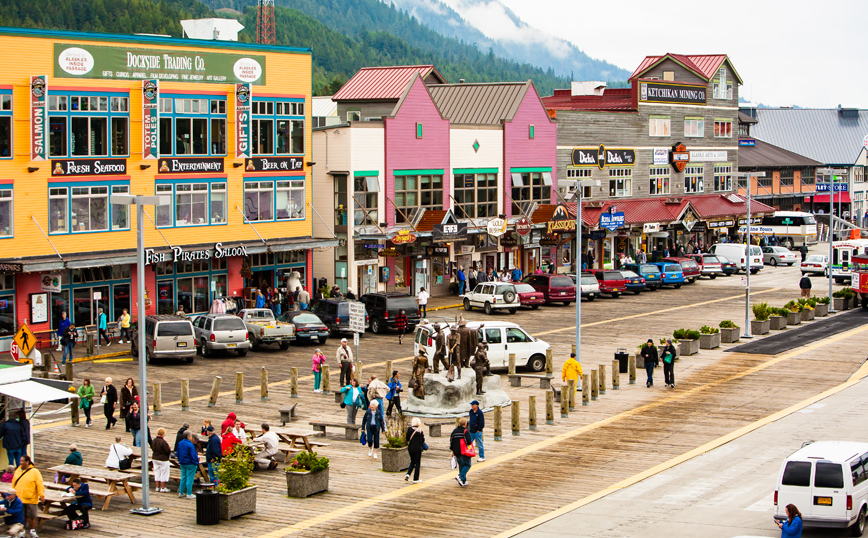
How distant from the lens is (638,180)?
79.2 meters

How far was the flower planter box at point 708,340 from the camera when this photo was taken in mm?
44781

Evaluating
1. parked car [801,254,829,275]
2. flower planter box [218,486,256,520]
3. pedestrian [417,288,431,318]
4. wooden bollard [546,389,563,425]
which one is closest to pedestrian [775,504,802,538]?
flower planter box [218,486,256,520]

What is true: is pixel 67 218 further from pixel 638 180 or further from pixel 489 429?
pixel 638 180

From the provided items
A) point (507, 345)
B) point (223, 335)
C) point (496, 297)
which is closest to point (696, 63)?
point (496, 297)

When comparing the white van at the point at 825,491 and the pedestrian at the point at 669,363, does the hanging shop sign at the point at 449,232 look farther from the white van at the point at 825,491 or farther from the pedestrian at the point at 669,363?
the white van at the point at 825,491

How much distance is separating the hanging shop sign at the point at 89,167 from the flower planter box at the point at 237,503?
89.0 feet

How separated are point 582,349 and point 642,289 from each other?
22.0m

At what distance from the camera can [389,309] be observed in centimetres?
4972

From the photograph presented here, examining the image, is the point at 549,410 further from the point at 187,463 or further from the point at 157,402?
the point at 187,463

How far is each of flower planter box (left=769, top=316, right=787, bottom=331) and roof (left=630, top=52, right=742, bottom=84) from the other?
112 ft

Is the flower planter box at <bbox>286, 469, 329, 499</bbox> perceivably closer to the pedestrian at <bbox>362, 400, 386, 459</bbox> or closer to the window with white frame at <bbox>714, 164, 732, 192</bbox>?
the pedestrian at <bbox>362, 400, 386, 459</bbox>

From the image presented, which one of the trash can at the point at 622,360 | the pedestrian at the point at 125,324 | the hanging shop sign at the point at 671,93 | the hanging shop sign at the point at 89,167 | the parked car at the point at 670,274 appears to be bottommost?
the trash can at the point at 622,360

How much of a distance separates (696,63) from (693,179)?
31.8 ft

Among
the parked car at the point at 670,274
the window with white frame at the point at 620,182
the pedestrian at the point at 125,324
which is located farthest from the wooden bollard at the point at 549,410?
the window with white frame at the point at 620,182
